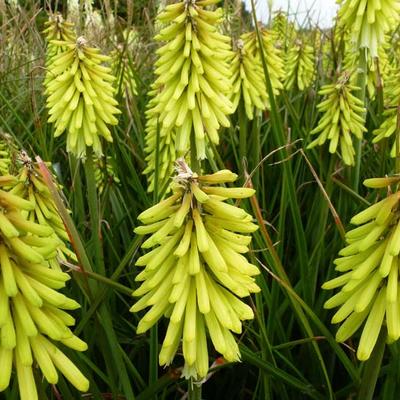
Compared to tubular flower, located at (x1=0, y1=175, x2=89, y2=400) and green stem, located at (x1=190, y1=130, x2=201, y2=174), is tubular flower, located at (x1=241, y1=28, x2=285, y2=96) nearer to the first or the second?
green stem, located at (x1=190, y1=130, x2=201, y2=174)

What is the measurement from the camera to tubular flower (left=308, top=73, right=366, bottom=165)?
12.4ft

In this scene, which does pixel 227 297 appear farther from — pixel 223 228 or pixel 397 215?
pixel 397 215

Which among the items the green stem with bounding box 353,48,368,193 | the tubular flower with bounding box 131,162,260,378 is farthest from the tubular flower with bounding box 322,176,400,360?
the green stem with bounding box 353,48,368,193

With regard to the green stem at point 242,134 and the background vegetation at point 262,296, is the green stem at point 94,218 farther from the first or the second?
the green stem at point 242,134

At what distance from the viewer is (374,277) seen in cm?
174

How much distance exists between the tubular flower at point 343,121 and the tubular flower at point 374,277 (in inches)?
79.4

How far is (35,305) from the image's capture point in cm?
139

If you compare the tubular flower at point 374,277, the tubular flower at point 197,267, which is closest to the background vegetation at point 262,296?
the tubular flower at point 374,277

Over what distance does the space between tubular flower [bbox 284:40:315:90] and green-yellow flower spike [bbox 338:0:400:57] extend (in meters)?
1.92

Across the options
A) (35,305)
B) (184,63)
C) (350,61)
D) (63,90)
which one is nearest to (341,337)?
(35,305)

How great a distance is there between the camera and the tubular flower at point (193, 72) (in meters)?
2.73

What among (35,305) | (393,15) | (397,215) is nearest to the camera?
(35,305)

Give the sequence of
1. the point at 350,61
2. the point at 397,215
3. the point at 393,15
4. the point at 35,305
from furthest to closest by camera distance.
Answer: the point at 350,61
the point at 393,15
the point at 397,215
the point at 35,305

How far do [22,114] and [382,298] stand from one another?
4389mm
